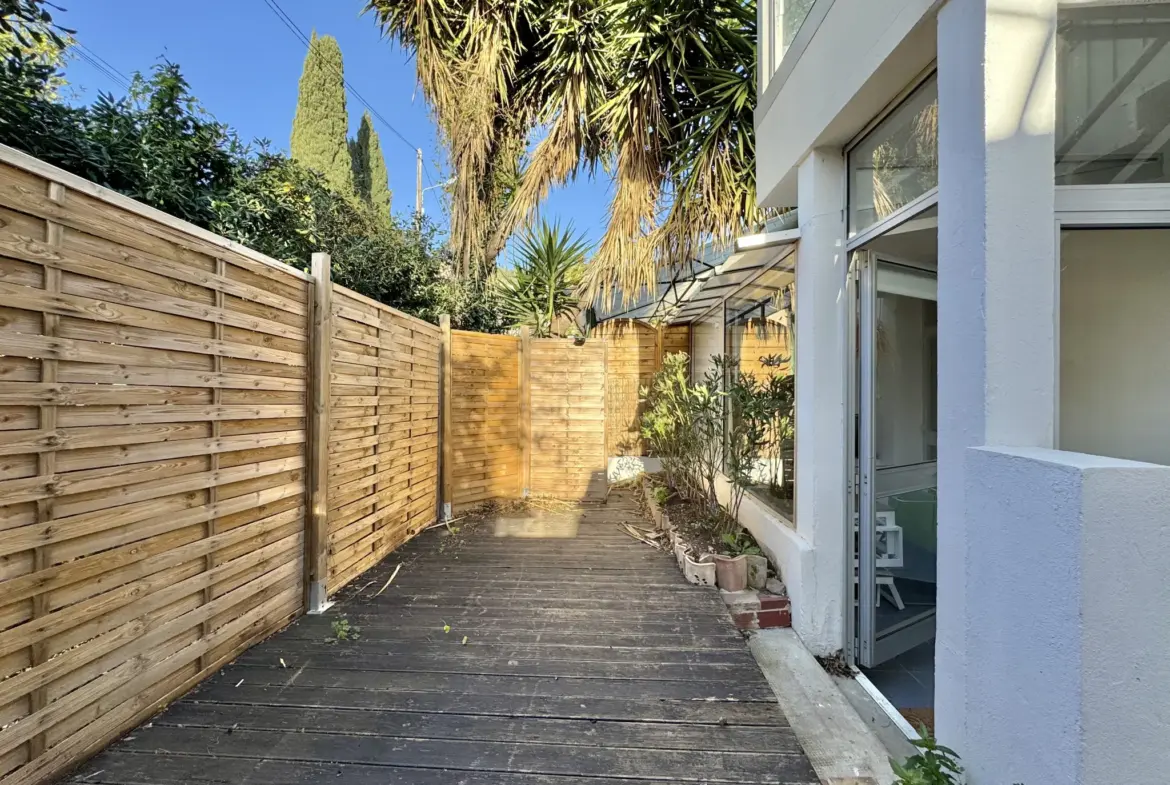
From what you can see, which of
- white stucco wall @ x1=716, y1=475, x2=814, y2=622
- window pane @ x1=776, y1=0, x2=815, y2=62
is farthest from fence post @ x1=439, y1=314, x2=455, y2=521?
window pane @ x1=776, y1=0, x2=815, y2=62

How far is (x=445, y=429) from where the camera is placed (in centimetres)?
511

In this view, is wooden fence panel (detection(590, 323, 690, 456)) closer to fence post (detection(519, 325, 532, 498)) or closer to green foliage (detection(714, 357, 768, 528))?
fence post (detection(519, 325, 532, 498))

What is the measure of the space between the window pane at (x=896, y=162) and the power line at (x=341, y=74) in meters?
10.4

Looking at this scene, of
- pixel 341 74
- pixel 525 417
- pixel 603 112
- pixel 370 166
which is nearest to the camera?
pixel 603 112

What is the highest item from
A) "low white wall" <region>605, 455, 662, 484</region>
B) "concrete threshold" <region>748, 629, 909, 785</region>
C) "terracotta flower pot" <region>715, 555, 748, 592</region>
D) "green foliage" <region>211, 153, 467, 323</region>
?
"green foliage" <region>211, 153, 467, 323</region>

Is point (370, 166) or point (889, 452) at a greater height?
point (370, 166)

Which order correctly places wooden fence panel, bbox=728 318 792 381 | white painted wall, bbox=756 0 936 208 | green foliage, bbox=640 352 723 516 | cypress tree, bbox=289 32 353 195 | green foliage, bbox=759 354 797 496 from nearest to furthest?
white painted wall, bbox=756 0 936 208
green foliage, bbox=759 354 797 496
wooden fence panel, bbox=728 318 792 381
green foliage, bbox=640 352 723 516
cypress tree, bbox=289 32 353 195

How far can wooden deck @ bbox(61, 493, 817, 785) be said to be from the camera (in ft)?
5.89

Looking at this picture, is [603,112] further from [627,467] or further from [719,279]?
[627,467]

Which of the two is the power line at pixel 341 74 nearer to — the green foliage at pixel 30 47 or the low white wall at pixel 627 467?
the green foliage at pixel 30 47

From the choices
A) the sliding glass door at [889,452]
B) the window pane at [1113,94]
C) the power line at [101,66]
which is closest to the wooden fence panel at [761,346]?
the sliding glass door at [889,452]

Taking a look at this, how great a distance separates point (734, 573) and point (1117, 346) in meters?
2.11

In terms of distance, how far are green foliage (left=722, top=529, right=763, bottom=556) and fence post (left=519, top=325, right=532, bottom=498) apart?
2760mm

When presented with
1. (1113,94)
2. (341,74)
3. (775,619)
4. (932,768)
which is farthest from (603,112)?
(341,74)
